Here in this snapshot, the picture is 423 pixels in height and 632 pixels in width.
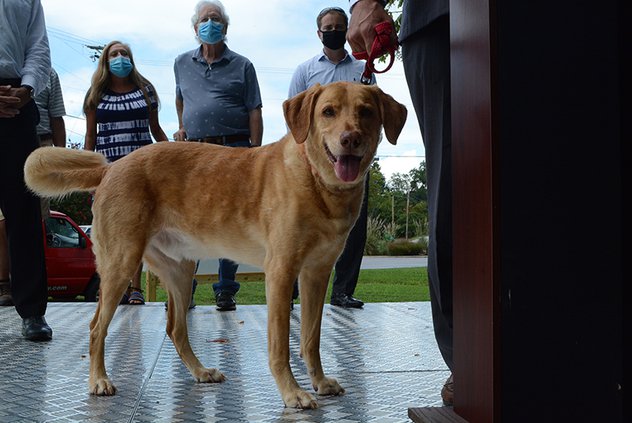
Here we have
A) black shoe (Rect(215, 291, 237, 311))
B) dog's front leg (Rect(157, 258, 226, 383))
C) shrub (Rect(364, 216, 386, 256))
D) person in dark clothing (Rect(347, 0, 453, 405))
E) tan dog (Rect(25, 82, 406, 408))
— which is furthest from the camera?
shrub (Rect(364, 216, 386, 256))

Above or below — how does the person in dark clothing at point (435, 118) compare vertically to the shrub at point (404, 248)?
above

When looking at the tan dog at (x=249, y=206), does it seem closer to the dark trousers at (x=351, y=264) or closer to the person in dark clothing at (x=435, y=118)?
the person in dark clothing at (x=435, y=118)

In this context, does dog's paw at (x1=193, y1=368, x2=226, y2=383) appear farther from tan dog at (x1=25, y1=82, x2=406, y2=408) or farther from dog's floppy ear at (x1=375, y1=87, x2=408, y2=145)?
dog's floppy ear at (x1=375, y1=87, x2=408, y2=145)

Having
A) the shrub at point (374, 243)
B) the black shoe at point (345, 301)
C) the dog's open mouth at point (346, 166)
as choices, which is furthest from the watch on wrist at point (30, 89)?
the shrub at point (374, 243)

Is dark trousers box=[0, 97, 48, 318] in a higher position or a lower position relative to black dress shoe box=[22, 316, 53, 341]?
higher

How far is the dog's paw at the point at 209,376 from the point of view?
9.98ft

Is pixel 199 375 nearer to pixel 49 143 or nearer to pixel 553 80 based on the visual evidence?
pixel 553 80

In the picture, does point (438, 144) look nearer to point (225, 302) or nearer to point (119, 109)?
point (225, 302)

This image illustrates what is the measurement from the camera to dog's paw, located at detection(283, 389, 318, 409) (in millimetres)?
2584

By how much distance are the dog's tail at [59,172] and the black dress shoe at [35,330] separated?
992 mm

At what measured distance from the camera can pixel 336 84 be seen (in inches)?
117

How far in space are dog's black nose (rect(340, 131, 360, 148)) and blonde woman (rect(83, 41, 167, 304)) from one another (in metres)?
3.53

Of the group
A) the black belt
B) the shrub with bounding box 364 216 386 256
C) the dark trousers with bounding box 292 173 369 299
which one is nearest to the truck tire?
the dark trousers with bounding box 292 173 369 299

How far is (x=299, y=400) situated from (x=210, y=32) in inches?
156
